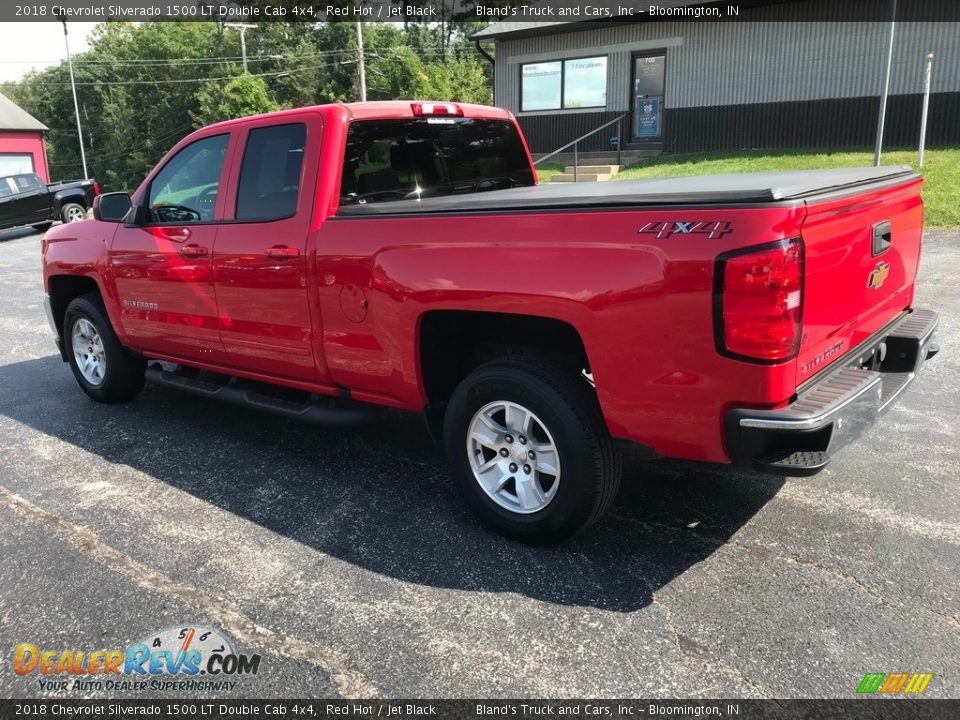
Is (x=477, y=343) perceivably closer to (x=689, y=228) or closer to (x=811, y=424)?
(x=689, y=228)

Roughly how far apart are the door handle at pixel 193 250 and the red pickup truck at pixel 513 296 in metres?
0.01

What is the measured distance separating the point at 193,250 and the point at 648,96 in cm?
1756

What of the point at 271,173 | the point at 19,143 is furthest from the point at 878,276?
the point at 19,143

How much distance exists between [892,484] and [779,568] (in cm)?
116

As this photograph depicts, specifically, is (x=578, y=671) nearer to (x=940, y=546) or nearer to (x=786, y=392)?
(x=786, y=392)

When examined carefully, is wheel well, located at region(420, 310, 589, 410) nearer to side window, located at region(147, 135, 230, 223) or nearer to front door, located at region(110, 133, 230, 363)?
front door, located at region(110, 133, 230, 363)

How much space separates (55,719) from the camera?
2555 millimetres

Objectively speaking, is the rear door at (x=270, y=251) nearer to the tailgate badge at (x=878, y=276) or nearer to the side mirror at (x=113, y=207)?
the side mirror at (x=113, y=207)

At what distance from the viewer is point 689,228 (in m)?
2.69

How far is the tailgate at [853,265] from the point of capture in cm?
279

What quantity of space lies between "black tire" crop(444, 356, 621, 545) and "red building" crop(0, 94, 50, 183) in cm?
3607

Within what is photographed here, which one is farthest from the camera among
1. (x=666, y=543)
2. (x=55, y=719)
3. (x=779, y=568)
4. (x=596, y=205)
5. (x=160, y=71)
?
(x=160, y=71)

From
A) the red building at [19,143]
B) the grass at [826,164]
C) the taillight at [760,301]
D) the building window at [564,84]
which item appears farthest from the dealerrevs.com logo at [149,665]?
the red building at [19,143]

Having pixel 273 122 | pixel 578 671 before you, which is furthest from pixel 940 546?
pixel 273 122
